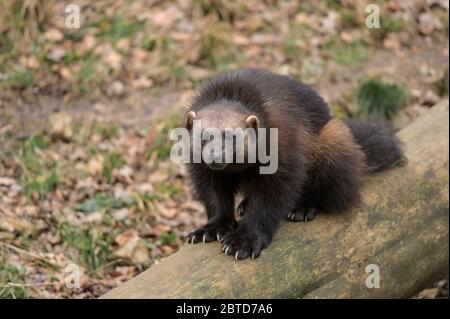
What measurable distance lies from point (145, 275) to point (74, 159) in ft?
12.3

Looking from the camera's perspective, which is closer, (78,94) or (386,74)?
(78,94)

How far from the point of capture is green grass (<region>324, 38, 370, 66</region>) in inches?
388

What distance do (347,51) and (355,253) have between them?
17.9 ft

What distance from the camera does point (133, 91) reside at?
916 cm

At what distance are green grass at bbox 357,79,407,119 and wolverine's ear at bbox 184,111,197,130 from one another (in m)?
4.58

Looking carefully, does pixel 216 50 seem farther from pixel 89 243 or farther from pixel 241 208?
pixel 241 208

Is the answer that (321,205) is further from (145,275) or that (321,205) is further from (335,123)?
(145,275)

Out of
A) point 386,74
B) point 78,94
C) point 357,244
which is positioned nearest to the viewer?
point 357,244

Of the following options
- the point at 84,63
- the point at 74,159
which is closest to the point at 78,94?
the point at 84,63

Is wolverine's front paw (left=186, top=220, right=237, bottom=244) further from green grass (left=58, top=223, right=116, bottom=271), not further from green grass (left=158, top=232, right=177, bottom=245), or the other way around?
green grass (left=158, top=232, right=177, bottom=245)

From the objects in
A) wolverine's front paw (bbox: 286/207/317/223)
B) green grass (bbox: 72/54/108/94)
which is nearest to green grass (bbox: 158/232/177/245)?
wolverine's front paw (bbox: 286/207/317/223)

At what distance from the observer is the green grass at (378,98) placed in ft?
29.1

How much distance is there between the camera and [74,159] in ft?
25.8

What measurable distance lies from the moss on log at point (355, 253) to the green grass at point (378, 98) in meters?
2.31
